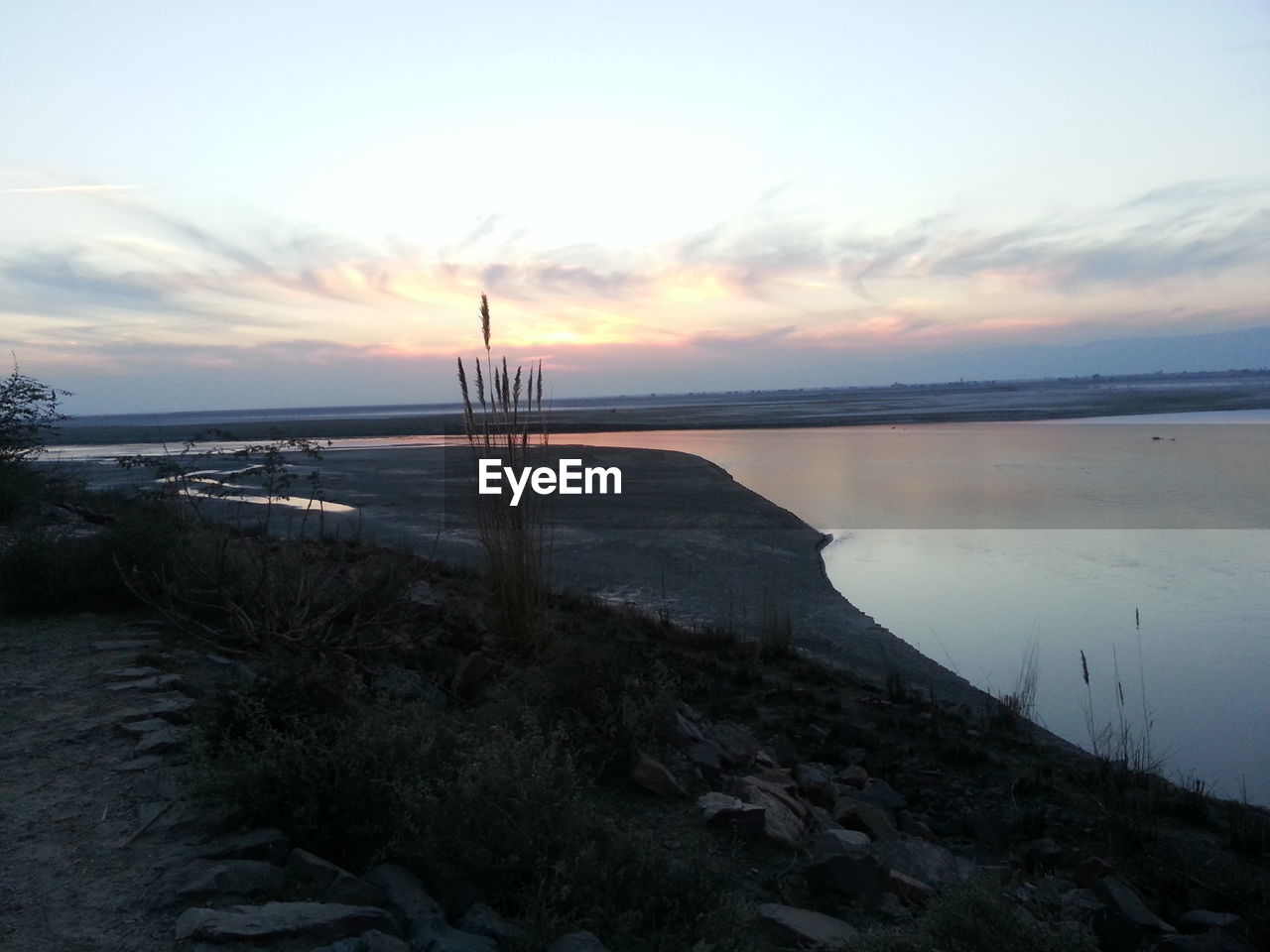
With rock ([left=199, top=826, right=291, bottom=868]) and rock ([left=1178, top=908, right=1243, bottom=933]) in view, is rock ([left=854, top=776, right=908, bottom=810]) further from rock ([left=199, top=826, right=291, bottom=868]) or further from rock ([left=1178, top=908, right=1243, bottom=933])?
rock ([left=199, top=826, right=291, bottom=868])

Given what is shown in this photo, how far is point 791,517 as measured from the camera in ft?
62.8

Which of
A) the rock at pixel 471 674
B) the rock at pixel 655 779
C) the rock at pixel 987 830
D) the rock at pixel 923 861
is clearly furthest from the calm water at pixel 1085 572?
the rock at pixel 471 674

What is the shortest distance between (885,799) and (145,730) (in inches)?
180

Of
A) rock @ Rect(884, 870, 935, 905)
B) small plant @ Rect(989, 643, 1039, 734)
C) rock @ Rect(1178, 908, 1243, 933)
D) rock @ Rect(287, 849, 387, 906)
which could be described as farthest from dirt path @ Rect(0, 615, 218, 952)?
small plant @ Rect(989, 643, 1039, 734)

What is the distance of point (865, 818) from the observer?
18.0ft

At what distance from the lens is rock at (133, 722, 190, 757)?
5074 millimetres

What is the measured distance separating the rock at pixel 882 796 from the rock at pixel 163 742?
411cm

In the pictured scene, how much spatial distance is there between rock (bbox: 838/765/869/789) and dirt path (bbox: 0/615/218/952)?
4.17 meters

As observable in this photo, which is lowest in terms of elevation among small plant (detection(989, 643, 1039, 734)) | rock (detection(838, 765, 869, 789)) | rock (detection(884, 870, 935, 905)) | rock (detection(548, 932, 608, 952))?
small plant (detection(989, 643, 1039, 734))

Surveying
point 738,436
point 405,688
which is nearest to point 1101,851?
point 405,688

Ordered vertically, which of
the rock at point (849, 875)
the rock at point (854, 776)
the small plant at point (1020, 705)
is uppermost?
the rock at point (849, 875)

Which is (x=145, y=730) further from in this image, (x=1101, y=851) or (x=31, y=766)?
(x=1101, y=851)

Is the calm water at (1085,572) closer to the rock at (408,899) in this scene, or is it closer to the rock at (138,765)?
the rock at (408,899)

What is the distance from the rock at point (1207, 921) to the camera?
455cm
